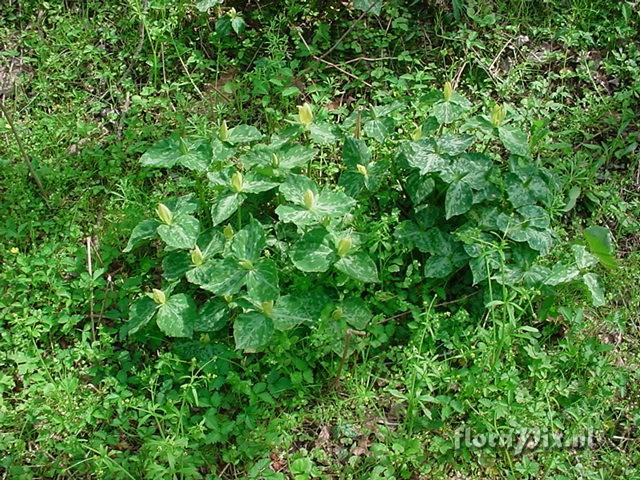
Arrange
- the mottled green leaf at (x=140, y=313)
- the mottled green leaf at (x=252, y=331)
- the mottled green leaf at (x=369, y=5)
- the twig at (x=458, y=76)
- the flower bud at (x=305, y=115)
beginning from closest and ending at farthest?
the mottled green leaf at (x=252, y=331) < the mottled green leaf at (x=140, y=313) < the flower bud at (x=305, y=115) < the mottled green leaf at (x=369, y=5) < the twig at (x=458, y=76)

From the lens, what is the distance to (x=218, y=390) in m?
2.52

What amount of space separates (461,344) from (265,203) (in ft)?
3.05

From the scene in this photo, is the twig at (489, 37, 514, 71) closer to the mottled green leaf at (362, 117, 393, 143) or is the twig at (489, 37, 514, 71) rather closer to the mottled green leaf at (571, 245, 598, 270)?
the mottled green leaf at (362, 117, 393, 143)

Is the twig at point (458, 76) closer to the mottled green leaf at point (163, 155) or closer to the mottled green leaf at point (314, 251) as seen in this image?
the mottled green leaf at point (314, 251)

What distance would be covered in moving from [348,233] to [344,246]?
14cm

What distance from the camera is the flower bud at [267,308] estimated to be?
237 centimetres

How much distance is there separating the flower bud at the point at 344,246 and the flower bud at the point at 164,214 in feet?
2.02

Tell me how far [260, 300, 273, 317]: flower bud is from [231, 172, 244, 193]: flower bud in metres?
0.45

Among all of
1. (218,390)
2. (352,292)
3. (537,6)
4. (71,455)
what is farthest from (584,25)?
(71,455)

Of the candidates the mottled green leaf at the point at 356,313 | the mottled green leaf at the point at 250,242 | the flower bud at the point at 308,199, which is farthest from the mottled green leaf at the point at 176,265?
the mottled green leaf at the point at 356,313

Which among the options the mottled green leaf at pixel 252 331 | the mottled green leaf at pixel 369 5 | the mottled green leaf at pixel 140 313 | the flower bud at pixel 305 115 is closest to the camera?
the mottled green leaf at pixel 252 331

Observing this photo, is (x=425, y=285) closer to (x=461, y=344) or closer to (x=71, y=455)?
(x=461, y=344)

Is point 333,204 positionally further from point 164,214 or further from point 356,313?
point 164,214

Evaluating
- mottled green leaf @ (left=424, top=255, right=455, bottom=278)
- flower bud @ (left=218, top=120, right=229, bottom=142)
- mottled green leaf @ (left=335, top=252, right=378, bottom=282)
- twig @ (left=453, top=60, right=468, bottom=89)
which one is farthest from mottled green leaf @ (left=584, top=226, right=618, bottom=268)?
flower bud @ (left=218, top=120, right=229, bottom=142)
